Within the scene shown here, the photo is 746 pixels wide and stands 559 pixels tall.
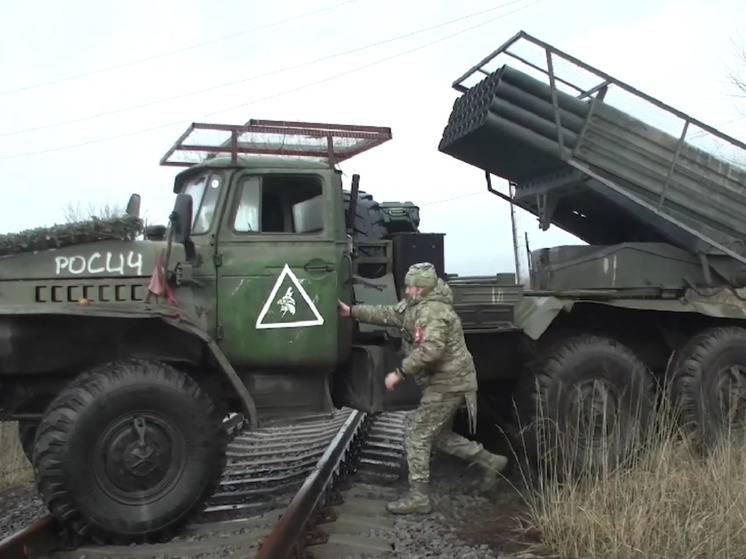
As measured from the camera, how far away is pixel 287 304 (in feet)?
18.2

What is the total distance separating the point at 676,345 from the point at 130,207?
458 centimetres

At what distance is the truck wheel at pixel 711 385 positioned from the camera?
637 cm

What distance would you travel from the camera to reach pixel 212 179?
5695 millimetres

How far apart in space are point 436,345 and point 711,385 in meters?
2.69

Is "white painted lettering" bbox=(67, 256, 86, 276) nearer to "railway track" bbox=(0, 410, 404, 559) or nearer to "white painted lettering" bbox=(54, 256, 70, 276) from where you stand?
"white painted lettering" bbox=(54, 256, 70, 276)

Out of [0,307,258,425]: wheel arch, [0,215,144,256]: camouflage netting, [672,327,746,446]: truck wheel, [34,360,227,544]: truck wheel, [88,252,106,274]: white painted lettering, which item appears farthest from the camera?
[672,327,746,446]: truck wheel

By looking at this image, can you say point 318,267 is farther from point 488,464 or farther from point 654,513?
point 654,513

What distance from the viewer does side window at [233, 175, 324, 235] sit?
5629mm

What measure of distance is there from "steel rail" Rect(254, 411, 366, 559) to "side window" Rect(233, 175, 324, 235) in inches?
71.0

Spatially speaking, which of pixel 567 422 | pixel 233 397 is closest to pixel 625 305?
pixel 567 422

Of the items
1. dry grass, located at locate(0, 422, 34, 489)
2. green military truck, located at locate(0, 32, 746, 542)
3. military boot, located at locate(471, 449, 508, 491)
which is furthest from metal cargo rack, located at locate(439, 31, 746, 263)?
dry grass, located at locate(0, 422, 34, 489)

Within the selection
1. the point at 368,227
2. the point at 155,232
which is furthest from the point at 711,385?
the point at 155,232

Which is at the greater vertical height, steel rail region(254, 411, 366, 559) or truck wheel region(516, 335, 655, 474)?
truck wheel region(516, 335, 655, 474)

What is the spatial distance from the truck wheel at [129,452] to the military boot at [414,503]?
1.17 m
